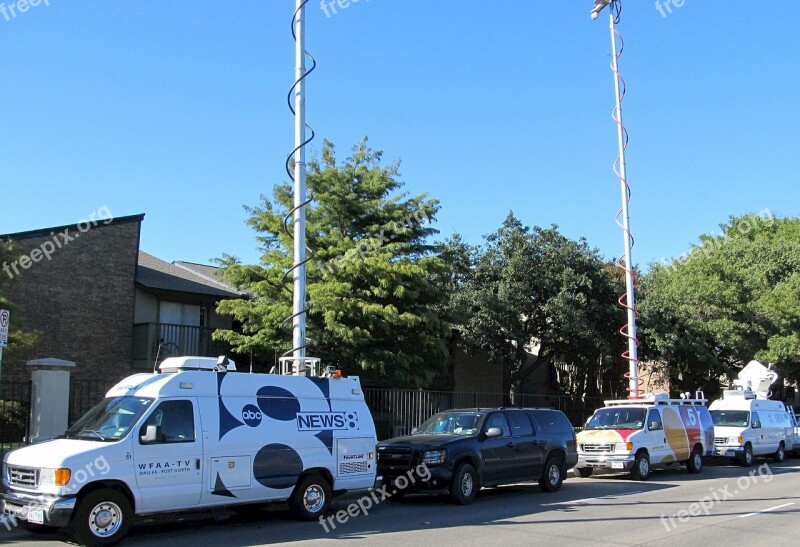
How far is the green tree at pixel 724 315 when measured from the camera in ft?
98.0

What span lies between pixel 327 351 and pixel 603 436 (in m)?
7.42

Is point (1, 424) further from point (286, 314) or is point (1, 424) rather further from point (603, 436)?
point (603, 436)

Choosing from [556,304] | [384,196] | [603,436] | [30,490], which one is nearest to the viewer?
[30,490]

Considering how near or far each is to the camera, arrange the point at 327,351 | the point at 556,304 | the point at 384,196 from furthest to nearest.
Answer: the point at 556,304 → the point at 384,196 → the point at 327,351

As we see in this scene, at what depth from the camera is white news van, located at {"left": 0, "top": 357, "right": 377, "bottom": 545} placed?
939cm

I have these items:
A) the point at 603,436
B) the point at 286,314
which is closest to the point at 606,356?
the point at 603,436

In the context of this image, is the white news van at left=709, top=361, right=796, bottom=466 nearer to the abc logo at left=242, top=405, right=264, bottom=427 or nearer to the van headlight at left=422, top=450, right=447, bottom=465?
the van headlight at left=422, top=450, right=447, bottom=465

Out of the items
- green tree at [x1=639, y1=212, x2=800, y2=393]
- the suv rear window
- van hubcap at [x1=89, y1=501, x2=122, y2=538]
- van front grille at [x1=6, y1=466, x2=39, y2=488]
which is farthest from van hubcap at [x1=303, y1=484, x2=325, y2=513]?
green tree at [x1=639, y1=212, x2=800, y2=393]

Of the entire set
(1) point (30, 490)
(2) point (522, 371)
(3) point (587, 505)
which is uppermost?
(2) point (522, 371)

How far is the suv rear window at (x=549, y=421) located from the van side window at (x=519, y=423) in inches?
10.0

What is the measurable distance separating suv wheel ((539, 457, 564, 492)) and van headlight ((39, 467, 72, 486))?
9.93 meters

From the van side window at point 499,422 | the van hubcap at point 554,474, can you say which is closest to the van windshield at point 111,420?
the van side window at point 499,422

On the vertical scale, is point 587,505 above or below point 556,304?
below

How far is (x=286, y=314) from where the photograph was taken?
20.0m
